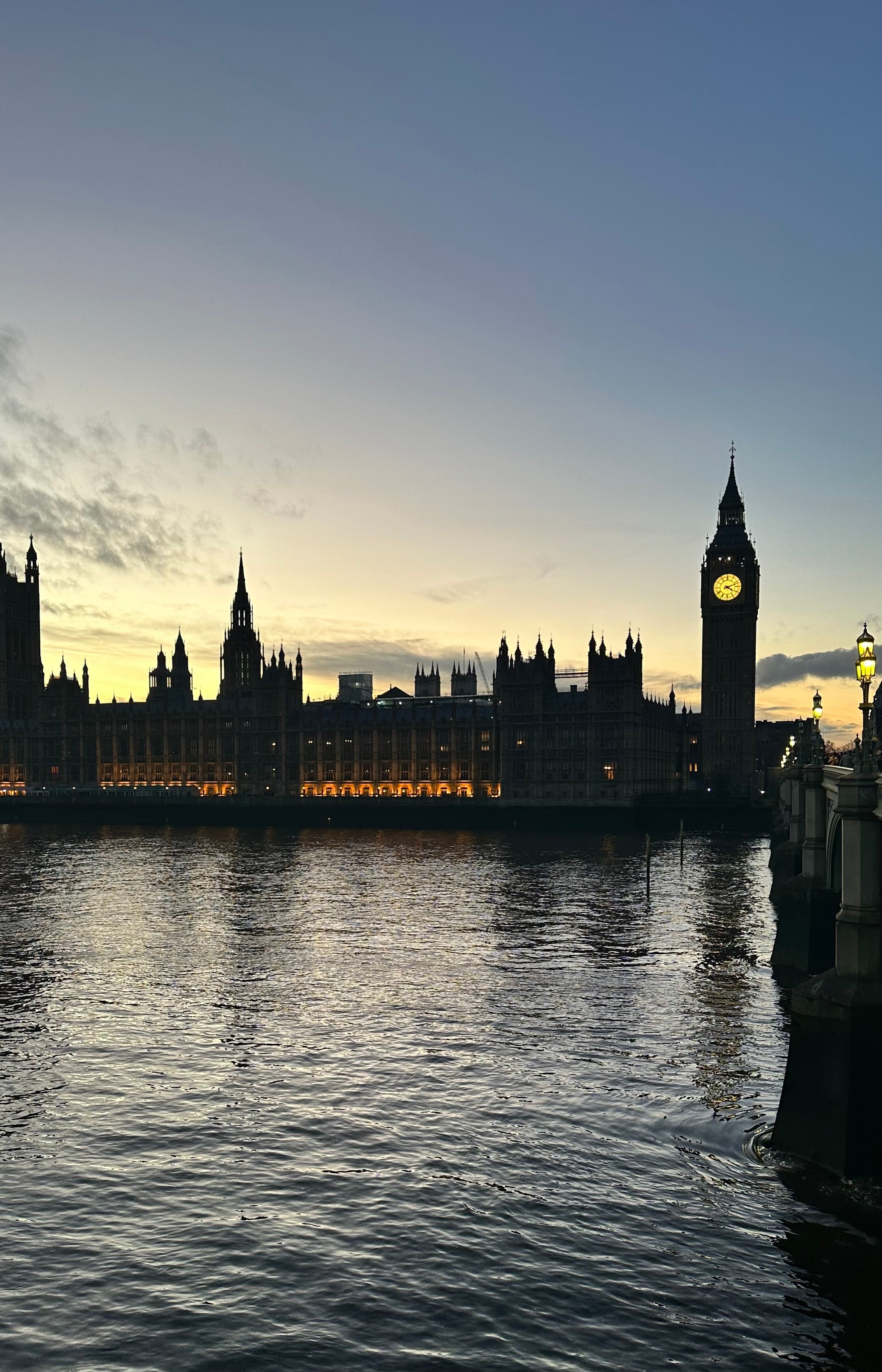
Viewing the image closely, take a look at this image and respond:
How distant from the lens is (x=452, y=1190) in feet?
92.7

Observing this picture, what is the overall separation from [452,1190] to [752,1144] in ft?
28.7

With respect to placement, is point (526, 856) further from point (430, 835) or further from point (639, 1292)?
point (639, 1292)

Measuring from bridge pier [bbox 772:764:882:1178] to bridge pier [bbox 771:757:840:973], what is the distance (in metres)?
17.1

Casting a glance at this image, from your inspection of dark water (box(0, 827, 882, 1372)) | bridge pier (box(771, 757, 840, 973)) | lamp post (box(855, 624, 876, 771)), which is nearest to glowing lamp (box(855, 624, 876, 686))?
lamp post (box(855, 624, 876, 771))

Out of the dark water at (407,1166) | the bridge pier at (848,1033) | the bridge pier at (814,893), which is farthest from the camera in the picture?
the bridge pier at (814,893)

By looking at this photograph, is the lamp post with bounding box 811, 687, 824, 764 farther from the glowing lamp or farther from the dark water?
the glowing lamp

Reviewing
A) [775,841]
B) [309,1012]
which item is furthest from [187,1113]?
[775,841]

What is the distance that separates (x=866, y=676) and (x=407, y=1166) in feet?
59.8

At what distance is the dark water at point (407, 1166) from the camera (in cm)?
2184

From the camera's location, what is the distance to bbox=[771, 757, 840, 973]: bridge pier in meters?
47.6

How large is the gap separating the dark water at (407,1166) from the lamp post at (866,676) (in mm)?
11297

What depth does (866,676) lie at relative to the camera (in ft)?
95.3

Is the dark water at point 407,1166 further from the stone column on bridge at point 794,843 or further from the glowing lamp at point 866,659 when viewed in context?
the glowing lamp at point 866,659

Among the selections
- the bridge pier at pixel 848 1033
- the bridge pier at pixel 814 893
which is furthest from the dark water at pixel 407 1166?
the bridge pier at pixel 814 893
